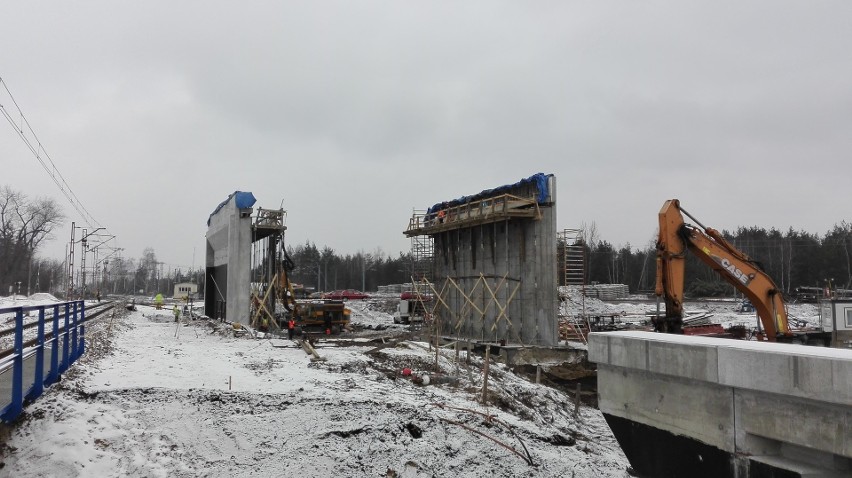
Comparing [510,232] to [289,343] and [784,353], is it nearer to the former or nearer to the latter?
[289,343]

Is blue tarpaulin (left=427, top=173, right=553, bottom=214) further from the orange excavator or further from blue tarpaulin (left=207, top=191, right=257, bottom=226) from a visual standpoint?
blue tarpaulin (left=207, top=191, right=257, bottom=226)

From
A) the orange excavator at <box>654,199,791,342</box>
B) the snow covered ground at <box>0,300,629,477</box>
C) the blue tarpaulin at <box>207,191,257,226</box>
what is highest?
the blue tarpaulin at <box>207,191,257,226</box>

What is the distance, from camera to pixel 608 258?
3499 inches

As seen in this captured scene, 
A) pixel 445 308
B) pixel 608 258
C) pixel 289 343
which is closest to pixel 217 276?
pixel 445 308

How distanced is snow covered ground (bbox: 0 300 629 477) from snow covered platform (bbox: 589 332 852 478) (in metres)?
1.87

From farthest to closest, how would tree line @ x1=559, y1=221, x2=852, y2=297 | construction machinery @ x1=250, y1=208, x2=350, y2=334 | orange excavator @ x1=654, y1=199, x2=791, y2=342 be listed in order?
tree line @ x1=559, y1=221, x2=852, y2=297 → construction machinery @ x1=250, y1=208, x2=350, y2=334 → orange excavator @ x1=654, y1=199, x2=791, y2=342

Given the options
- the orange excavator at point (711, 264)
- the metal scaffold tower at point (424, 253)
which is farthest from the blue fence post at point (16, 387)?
the metal scaffold tower at point (424, 253)

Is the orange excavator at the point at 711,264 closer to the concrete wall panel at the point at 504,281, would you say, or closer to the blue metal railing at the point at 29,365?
the concrete wall panel at the point at 504,281

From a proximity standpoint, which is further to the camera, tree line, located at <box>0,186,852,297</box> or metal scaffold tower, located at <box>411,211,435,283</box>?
tree line, located at <box>0,186,852,297</box>

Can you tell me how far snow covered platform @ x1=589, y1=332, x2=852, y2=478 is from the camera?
5.19 meters

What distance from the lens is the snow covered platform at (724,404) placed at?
519 cm

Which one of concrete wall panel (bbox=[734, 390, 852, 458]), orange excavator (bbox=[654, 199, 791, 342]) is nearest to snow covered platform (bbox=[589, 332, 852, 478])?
concrete wall panel (bbox=[734, 390, 852, 458])

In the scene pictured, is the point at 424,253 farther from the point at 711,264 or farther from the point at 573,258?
the point at 711,264

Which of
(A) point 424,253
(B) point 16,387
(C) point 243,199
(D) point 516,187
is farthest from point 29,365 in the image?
(A) point 424,253
